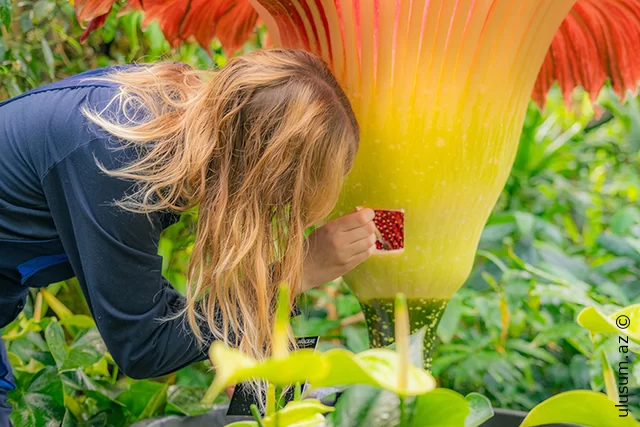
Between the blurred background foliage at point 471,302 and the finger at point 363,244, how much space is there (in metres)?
0.35

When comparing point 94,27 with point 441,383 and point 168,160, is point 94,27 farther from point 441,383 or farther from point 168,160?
point 441,383

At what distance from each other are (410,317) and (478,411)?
0.23 meters

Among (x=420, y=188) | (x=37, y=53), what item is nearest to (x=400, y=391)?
(x=420, y=188)

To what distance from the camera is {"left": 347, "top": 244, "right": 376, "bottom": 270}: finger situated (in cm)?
71

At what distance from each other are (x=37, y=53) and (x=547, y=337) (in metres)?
1.04

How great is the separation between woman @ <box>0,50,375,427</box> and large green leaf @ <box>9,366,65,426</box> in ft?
1.06

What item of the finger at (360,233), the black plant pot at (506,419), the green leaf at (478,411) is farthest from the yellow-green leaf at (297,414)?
the black plant pot at (506,419)

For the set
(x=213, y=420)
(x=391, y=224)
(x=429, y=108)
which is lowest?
(x=213, y=420)

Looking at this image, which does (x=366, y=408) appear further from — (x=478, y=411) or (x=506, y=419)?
(x=506, y=419)

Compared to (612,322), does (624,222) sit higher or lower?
lower

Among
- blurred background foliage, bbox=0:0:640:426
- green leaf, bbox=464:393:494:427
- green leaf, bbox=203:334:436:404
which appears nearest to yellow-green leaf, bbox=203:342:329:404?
green leaf, bbox=203:334:436:404

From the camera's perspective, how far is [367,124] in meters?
0.68

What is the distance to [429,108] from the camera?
0.65 metres

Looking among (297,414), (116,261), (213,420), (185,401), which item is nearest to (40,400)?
(185,401)
